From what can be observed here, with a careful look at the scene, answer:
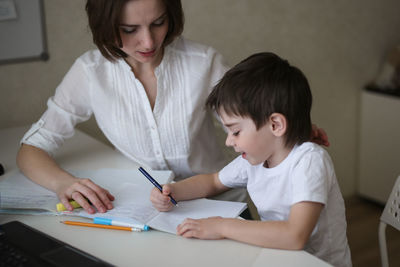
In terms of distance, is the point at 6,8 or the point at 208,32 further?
the point at 208,32

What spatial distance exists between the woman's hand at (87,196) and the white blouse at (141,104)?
30 centimetres

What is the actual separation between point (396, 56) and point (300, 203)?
2.04 metres

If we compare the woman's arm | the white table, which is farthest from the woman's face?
the white table

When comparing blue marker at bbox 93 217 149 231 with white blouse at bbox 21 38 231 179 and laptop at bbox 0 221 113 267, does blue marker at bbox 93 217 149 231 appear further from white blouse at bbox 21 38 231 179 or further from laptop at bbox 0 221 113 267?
white blouse at bbox 21 38 231 179

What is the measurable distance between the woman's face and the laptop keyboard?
23.1 inches

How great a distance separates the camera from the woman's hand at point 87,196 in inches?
47.1

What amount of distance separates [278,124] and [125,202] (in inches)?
16.4

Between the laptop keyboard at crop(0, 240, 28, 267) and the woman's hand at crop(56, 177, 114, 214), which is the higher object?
the woman's hand at crop(56, 177, 114, 214)

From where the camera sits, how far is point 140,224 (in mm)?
1114

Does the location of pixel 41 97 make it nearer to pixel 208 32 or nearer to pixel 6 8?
pixel 6 8

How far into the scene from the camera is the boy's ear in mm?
1118

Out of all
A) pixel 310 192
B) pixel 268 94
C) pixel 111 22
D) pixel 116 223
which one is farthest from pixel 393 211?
pixel 111 22

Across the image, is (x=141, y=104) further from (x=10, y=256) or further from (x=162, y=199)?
(x=10, y=256)

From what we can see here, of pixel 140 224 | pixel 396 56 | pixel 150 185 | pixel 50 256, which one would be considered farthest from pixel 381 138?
pixel 50 256
